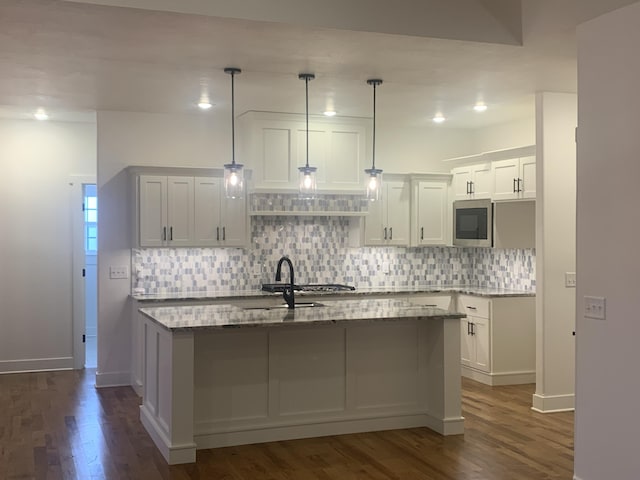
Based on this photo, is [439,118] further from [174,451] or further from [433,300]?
[174,451]

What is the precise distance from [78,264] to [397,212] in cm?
361

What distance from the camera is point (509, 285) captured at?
306 inches

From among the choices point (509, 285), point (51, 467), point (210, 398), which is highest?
point (509, 285)

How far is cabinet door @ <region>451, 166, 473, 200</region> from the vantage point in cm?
773

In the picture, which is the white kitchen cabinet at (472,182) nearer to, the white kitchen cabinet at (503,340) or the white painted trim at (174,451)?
the white kitchen cabinet at (503,340)

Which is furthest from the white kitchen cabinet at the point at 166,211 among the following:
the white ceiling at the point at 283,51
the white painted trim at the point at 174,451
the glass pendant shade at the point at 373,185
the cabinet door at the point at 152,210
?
the white painted trim at the point at 174,451

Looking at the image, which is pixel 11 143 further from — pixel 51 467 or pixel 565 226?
pixel 565 226

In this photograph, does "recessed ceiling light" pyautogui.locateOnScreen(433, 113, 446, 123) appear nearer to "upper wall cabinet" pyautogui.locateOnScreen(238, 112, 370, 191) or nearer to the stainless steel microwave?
"upper wall cabinet" pyautogui.locateOnScreen(238, 112, 370, 191)

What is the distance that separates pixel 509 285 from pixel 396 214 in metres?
1.46

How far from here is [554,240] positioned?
5961 mm

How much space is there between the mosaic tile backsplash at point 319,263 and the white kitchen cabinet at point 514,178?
85cm

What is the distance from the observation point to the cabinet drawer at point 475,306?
7.01 metres

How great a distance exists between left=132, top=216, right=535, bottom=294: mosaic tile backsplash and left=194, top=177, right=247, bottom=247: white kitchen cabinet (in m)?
0.36

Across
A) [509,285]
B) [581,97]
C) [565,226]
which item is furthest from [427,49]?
[509,285]
